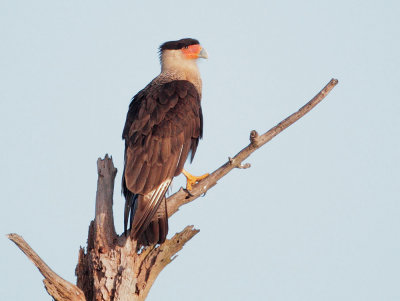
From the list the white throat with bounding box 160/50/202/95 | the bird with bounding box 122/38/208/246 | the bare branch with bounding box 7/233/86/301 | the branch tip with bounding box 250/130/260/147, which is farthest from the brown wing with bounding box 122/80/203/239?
the branch tip with bounding box 250/130/260/147

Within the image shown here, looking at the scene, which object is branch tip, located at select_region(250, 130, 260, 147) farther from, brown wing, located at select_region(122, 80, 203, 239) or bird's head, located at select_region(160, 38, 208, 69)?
bird's head, located at select_region(160, 38, 208, 69)

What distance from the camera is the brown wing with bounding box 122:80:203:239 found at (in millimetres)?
5391

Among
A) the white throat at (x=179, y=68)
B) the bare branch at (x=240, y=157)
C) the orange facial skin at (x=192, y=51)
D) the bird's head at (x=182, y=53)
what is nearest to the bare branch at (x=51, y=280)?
the bare branch at (x=240, y=157)

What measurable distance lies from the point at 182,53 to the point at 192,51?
130 mm

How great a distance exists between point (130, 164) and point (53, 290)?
148 centimetres

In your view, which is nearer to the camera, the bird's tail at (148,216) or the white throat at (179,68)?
the bird's tail at (148,216)

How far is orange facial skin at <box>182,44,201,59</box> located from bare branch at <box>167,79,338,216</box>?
7.44 feet

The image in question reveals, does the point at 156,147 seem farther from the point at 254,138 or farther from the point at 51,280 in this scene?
the point at 51,280

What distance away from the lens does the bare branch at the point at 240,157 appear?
→ 5047 mm

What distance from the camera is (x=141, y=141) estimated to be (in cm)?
572

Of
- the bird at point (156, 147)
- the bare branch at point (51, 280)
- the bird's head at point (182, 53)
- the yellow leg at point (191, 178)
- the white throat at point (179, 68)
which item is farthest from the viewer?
the bird's head at point (182, 53)

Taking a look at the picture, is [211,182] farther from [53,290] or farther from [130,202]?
[53,290]

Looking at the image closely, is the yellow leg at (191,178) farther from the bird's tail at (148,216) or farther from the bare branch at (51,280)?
the bare branch at (51,280)

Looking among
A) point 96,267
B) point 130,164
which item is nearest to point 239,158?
point 130,164
